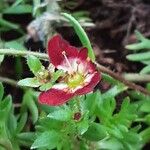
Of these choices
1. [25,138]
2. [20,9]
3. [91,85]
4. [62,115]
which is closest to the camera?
[91,85]

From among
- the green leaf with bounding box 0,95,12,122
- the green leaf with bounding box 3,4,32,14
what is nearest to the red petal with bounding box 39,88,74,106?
the green leaf with bounding box 0,95,12,122

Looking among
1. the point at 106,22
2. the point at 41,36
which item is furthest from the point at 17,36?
the point at 106,22

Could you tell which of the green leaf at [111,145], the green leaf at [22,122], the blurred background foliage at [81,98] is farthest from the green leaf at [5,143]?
the green leaf at [111,145]

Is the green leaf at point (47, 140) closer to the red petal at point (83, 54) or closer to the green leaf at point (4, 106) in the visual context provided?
the green leaf at point (4, 106)

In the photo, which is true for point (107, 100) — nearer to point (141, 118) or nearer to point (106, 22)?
point (141, 118)

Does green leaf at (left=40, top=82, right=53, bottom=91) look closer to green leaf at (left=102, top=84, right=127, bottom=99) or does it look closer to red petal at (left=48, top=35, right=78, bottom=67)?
red petal at (left=48, top=35, right=78, bottom=67)

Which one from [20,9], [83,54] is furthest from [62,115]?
[20,9]

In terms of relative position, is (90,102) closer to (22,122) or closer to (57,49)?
(57,49)
